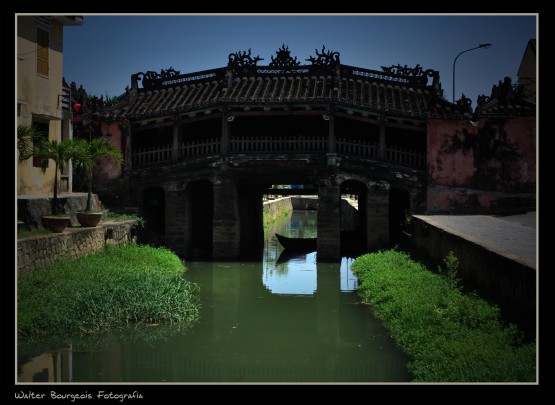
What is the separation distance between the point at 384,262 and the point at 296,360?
23.7ft

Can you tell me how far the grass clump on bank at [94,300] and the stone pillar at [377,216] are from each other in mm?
6872

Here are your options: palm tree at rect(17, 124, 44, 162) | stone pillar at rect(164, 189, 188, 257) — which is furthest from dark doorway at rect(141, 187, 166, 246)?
palm tree at rect(17, 124, 44, 162)

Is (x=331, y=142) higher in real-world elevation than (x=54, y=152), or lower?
higher

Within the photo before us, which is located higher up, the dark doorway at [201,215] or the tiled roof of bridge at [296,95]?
the tiled roof of bridge at [296,95]

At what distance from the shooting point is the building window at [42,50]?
52.9 feet

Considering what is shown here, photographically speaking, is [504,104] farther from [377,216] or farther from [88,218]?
[88,218]

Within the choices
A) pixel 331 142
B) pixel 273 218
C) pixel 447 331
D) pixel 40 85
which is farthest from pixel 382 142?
pixel 273 218

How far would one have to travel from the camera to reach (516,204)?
19.0 m

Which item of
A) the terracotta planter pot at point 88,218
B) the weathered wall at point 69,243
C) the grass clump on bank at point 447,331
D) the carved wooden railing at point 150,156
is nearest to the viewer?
Result: the grass clump on bank at point 447,331

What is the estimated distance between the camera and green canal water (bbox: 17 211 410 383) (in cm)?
866

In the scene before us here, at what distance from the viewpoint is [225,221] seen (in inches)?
770

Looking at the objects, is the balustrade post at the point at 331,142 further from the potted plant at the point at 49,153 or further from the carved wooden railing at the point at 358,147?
the potted plant at the point at 49,153

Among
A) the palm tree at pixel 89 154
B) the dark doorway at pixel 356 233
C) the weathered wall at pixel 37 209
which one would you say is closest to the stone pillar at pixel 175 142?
the palm tree at pixel 89 154

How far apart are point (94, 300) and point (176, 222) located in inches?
357
